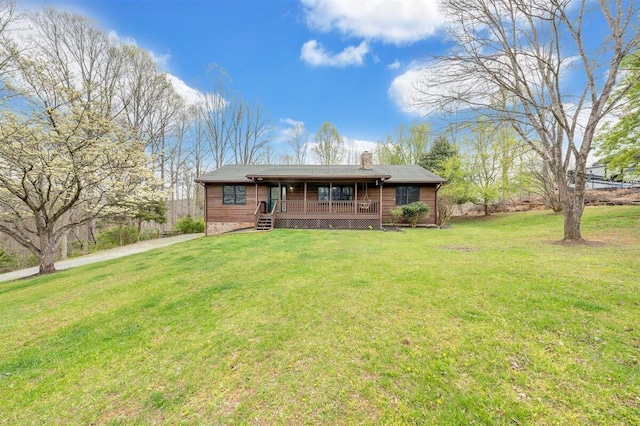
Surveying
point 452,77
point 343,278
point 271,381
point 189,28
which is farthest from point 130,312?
point 189,28

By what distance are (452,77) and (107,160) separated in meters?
12.3

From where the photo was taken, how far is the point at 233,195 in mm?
15422

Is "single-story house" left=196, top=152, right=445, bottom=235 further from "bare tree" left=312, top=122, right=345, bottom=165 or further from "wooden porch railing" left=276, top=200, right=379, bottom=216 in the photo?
"bare tree" left=312, top=122, right=345, bottom=165

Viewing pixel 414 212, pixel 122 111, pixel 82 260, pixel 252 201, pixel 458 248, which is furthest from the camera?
pixel 122 111

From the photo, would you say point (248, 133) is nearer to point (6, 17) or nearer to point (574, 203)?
point (6, 17)

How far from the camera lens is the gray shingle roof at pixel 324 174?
13680 mm

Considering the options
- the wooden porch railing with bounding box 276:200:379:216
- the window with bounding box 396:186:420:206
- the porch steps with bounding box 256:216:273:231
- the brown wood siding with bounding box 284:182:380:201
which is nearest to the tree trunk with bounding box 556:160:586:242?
the window with bounding box 396:186:420:206

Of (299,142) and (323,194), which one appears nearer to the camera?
(323,194)

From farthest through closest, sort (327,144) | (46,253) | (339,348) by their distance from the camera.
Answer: (327,144) → (46,253) → (339,348)

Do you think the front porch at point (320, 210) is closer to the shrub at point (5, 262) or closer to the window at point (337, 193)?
the window at point (337, 193)

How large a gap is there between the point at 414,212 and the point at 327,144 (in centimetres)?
1673

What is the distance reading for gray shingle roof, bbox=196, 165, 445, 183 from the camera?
13.7 metres

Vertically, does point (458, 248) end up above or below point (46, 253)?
above

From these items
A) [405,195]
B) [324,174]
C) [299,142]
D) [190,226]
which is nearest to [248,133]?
[299,142]
